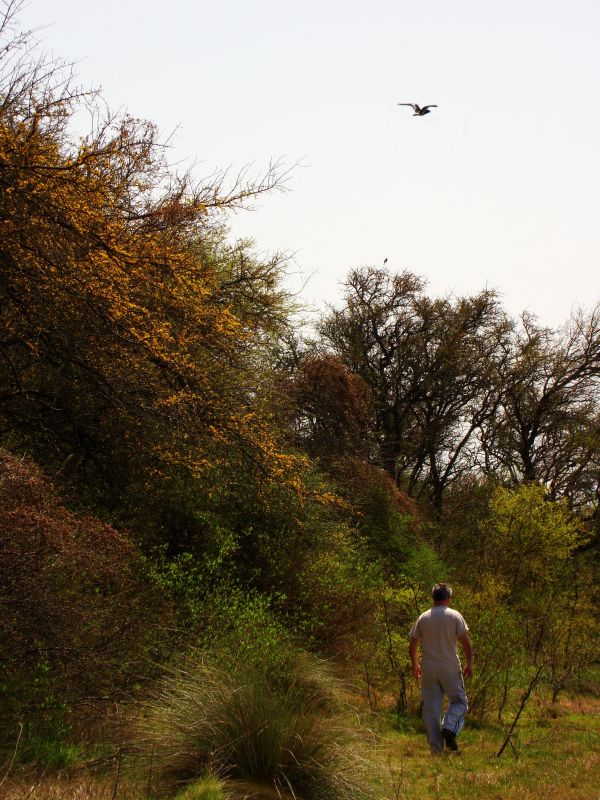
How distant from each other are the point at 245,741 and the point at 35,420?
250 inches

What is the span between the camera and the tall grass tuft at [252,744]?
6555 millimetres

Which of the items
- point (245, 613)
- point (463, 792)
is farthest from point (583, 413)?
point (463, 792)

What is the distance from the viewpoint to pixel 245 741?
6750mm

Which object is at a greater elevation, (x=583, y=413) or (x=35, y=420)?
(x=583, y=413)

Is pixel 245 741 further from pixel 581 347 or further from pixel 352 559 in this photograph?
pixel 581 347

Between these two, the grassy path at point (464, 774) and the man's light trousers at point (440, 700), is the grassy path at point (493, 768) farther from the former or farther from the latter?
the man's light trousers at point (440, 700)

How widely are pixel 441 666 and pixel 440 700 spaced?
40 cm

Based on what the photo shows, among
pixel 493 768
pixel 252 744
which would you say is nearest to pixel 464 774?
pixel 493 768

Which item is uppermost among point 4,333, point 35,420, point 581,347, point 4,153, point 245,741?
point 581,347

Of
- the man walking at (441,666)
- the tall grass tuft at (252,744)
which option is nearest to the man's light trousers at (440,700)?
the man walking at (441,666)

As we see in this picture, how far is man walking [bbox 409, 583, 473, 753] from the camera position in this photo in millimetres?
9203

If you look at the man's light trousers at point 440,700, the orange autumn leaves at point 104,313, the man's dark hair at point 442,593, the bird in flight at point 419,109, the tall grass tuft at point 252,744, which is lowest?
the tall grass tuft at point 252,744

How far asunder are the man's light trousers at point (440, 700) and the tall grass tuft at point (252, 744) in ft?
6.69

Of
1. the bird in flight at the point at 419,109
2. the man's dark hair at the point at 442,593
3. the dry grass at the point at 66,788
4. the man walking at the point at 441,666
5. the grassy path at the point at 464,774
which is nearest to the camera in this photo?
the dry grass at the point at 66,788
